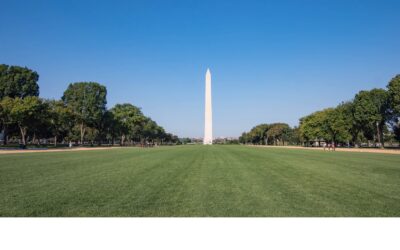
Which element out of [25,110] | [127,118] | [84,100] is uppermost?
[84,100]

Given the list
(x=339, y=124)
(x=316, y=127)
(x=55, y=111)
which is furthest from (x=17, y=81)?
(x=316, y=127)

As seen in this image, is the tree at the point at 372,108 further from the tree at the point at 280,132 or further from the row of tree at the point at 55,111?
the tree at the point at 280,132

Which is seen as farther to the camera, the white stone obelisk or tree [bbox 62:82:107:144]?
the white stone obelisk

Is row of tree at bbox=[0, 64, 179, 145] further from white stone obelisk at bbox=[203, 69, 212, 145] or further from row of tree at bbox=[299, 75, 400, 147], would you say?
row of tree at bbox=[299, 75, 400, 147]

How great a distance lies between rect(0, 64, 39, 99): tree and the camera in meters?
59.6

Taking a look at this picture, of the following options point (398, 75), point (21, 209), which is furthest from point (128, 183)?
point (398, 75)

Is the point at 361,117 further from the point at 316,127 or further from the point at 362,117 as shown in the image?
the point at 316,127

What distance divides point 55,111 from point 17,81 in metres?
9.12

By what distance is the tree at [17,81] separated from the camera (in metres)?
59.6

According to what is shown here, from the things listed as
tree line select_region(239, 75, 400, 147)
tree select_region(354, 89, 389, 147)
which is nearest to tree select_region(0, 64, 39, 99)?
tree line select_region(239, 75, 400, 147)

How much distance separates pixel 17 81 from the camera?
201 feet
